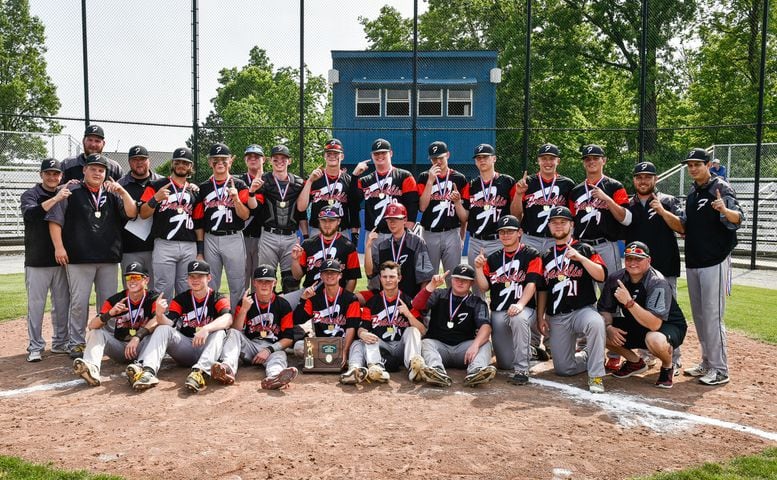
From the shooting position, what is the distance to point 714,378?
20.1ft

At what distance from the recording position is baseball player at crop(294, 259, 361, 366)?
652 centimetres

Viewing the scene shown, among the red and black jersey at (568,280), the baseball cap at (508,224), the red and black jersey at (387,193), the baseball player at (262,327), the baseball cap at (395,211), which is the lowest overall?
the baseball player at (262,327)

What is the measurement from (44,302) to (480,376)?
4.96m

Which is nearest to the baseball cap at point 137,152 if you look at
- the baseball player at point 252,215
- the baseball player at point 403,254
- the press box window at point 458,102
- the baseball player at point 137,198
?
the baseball player at point 137,198

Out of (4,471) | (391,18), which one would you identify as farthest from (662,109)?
(4,471)

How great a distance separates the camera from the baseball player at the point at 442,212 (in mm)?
7562

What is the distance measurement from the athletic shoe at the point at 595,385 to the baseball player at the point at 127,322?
14.3 ft

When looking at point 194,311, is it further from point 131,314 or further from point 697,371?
point 697,371

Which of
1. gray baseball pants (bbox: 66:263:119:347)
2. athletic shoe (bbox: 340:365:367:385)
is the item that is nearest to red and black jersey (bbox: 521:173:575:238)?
athletic shoe (bbox: 340:365:367:385)

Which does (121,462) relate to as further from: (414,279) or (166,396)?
(414,279)

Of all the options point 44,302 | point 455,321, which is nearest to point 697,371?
point 455,321

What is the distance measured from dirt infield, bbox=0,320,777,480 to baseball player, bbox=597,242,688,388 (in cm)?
23

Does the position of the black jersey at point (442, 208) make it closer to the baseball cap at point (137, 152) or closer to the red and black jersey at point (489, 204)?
the red and black jersey at point (489, 204)

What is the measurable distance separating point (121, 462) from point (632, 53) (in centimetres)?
2748
